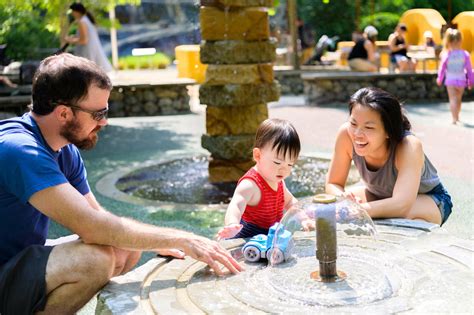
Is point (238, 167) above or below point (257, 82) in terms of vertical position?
below

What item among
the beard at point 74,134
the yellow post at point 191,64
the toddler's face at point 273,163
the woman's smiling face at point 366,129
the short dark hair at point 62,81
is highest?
the short dark hair at point 62,81

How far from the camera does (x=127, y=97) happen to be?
14219 mm

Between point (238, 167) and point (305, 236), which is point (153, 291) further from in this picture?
point (238, 167)

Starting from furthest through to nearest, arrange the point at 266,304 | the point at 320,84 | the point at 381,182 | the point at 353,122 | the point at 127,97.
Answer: the point at 320,84 < the point at 127,97 < the point at 381,182 < the point at 353,122 < the point at 266,304

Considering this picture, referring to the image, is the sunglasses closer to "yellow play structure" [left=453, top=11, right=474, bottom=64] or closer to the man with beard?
the man with beard

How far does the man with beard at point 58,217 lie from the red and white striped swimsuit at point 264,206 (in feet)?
2.35

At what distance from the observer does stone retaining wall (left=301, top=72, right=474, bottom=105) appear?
1519cm

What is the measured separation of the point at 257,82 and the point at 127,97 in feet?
24.7

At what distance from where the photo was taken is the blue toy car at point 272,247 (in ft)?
10.4

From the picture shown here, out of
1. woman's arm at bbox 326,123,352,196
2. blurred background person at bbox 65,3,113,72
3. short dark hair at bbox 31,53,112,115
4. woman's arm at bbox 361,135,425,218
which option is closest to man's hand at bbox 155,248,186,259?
short dark hair at bbox 31,53,112,115

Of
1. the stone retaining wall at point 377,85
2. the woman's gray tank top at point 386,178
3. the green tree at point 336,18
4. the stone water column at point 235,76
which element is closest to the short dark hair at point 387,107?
the woman's gray tank top at point 386,178

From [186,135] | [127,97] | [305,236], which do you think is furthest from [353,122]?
[127,97]

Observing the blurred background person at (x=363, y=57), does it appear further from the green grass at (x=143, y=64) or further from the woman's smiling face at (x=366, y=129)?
the woman's smiling face at (x=366, y=129)

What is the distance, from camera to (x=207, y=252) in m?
2.96
